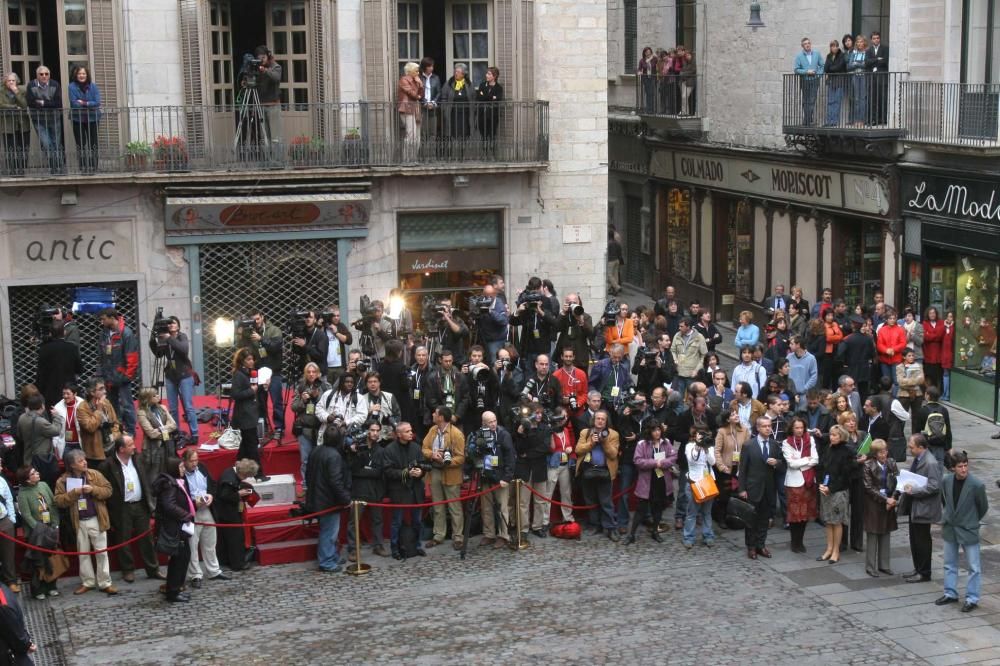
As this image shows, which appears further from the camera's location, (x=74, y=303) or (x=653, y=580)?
(x=74, y=303)

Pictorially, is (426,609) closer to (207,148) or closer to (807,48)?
(207,148)

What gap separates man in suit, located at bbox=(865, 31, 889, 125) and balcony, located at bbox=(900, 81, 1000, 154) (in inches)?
19.1

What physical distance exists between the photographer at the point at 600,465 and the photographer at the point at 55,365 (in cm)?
710

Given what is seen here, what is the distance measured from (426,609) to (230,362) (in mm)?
9991

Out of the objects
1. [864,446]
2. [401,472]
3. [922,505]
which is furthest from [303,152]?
[922,505]

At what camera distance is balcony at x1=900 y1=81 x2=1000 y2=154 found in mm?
24125

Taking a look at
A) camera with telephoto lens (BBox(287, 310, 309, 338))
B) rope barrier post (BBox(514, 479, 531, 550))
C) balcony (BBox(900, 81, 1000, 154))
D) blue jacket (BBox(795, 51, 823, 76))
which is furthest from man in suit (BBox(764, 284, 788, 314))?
rope barrier post (BBox(514, 479, 531, 550))

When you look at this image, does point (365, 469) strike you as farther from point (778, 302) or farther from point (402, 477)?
point (778, 302)

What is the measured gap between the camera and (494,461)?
18469 mm

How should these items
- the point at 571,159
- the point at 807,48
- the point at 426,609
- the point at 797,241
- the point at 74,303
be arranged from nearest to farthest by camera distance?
the point at 426,609
the point at 74,303
the point at 571,159
the point at 807,48
the point at 797,241

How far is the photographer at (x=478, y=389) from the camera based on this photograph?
19.8 m

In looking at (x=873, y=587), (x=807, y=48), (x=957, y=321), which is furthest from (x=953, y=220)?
(x=873, y=587)

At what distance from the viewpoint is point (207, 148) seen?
24984mm

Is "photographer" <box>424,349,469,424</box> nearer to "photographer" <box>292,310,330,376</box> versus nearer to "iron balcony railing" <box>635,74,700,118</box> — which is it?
"photographer" <box>292,310,330,376</box>
